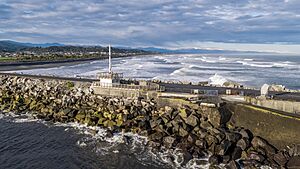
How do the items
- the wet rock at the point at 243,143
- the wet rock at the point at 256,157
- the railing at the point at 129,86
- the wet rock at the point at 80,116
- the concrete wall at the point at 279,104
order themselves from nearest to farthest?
the wet rock at the point at 256,157 → the wet rock at the point at 243,143 → the concrete wall at the point at 279,104 → the wet rock at the point at 80,116 → the railing at the point at 129,86

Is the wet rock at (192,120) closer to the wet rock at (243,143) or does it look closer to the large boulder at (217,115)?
the large boulder at (217,115)

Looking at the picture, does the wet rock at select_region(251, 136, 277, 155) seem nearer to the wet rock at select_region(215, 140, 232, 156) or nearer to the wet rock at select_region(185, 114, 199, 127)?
the wet rock at select_region(215, 140, 232, 156)

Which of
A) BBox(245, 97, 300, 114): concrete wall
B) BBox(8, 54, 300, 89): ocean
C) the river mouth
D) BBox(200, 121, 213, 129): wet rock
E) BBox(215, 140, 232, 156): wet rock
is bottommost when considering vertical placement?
the river mouth

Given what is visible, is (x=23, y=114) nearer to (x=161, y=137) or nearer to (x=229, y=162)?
(x=161, y=137)

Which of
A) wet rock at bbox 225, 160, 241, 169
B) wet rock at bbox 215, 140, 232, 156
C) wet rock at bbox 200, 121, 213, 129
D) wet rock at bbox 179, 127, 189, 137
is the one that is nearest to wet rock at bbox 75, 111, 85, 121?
wet rock at bbox 179, 127, 189, 137

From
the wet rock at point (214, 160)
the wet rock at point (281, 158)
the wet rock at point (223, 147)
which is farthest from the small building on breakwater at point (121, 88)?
the wet rock at point (281, 158)

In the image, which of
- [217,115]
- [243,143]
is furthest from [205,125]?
[243,143]
